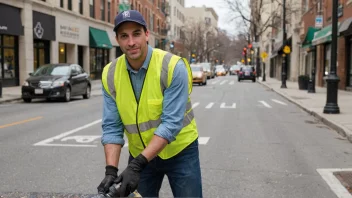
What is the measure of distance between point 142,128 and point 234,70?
83403 millimetres

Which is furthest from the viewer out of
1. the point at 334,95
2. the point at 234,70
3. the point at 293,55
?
the point at 234,70

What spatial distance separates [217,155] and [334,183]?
2202 mm

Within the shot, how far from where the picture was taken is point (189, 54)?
90.1 m

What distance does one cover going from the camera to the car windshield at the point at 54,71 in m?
18.3

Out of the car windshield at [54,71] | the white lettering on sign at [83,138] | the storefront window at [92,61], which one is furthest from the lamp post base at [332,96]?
the storefront window at [92,61]

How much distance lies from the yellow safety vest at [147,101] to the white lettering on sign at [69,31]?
95.3 ft

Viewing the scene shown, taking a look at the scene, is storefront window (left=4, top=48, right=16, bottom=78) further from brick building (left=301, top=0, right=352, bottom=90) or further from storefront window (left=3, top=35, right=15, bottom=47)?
brick building (left=301, top=0, right=352, bottom=90)

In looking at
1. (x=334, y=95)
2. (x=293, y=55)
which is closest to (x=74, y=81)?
(x=334, y=95)

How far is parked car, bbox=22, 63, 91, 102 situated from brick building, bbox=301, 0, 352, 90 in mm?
12488

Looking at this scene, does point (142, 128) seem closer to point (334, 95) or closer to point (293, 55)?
point (334, 95)

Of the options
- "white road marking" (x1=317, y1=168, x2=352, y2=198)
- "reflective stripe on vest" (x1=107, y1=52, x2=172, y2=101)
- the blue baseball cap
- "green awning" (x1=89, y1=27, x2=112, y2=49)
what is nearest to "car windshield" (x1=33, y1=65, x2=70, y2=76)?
"white road marking" (x1=317, y1=168, x2=352, y2=198)

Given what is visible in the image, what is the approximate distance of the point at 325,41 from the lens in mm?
24438

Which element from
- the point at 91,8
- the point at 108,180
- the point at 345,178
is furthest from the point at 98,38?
the point at 108,180

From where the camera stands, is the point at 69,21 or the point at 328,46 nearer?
the point at 328,46
